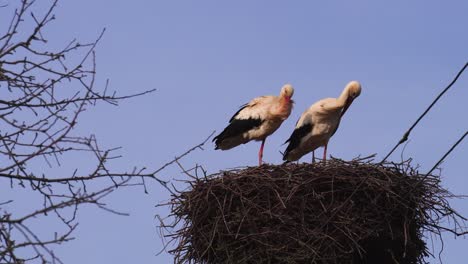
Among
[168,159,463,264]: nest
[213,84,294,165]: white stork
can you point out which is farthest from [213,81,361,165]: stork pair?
[168,159,463,264]: nest

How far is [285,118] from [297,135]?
0.29 meters

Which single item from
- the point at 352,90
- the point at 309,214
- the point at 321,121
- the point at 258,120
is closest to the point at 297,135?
the point at 321,121

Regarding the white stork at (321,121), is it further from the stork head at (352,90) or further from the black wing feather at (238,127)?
the black wing feather at (238,127)

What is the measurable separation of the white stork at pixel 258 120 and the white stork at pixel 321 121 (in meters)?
0.25

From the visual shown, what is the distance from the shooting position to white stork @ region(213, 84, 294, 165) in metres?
10.2

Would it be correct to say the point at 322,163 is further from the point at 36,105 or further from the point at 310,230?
the point at 36,105

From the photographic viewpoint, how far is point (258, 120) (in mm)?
10266

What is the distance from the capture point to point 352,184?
26.3 ft

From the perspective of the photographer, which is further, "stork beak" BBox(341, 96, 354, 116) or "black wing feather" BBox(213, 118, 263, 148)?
"black wing feather" BBox(213, 118, 263, 148)

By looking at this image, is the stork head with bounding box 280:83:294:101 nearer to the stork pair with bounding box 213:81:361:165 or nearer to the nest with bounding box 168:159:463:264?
the stork pair with bounding box 213:81:361:165

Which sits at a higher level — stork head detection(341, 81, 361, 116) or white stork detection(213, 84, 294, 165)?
white stork detection(213, 84, 294, 165)

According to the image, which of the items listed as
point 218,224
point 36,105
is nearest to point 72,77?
point 36,105

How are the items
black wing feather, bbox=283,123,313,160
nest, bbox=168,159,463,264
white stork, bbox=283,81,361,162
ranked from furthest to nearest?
1. black wing feather, bbox=283,123,313,160
2. white stork, bbox=283,81,361,162
3. nest, bbox=168,159,463,264

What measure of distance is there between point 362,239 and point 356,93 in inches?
89.3
